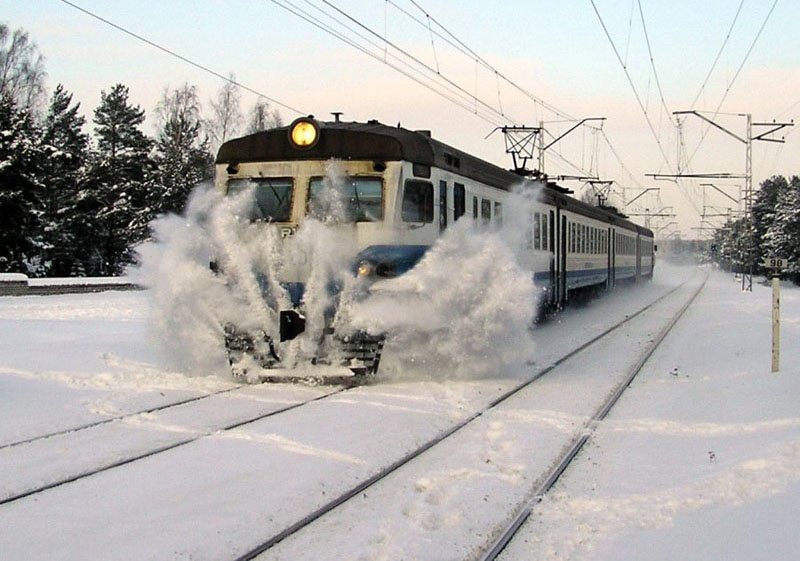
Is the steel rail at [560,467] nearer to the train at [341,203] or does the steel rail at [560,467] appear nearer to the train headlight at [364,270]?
the train at [341,203]

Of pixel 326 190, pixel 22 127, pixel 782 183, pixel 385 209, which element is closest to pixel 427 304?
pixel 385 209

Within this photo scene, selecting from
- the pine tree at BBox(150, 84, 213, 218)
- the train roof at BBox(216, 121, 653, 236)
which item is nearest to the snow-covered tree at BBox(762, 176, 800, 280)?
A: the pine tree at BBox(150, 84, 213, 218)

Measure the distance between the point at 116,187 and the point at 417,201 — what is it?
38545mm

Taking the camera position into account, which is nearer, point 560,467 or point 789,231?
point 560,467

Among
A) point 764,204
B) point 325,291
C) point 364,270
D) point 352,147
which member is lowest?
point 325,291

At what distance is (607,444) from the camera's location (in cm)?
772

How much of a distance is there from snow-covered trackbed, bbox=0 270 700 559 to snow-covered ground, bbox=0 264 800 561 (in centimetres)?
2

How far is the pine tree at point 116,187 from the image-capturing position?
45.2 meters

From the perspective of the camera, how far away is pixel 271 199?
11281 millimetres

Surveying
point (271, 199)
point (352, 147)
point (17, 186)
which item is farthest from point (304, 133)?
point (17, 186)

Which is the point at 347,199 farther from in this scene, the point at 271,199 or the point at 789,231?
the point at 789,231

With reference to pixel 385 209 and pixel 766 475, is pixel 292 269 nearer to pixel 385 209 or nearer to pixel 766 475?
pixel 385 209

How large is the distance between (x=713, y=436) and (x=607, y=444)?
1.10m

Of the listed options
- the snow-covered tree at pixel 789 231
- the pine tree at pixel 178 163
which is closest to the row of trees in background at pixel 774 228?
the snow-covered tree at pixel 789 231
